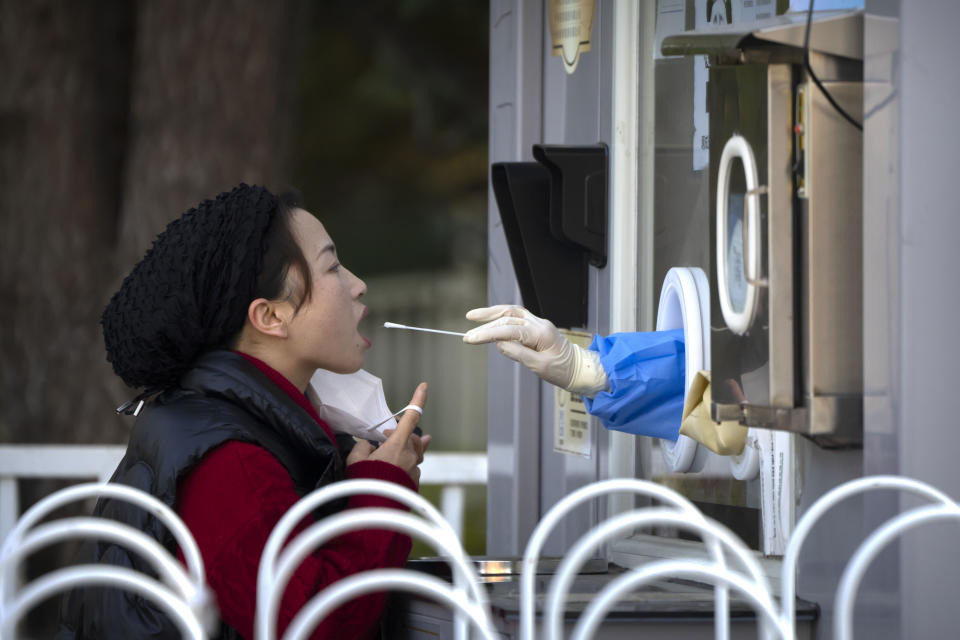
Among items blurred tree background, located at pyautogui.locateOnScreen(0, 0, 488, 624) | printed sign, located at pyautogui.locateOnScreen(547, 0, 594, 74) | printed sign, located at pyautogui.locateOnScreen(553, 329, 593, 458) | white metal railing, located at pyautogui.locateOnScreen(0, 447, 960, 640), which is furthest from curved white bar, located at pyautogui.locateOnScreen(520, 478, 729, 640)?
blurred tree background, located at pyautogui.locateOnScreen(0, 0, 488, 624)

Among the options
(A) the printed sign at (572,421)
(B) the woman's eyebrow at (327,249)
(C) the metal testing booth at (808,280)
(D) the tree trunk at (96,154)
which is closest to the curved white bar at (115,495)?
(C) the metal testing booth at (808,280)

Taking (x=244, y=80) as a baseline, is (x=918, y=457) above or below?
below

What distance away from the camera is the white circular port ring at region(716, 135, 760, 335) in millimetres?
2053

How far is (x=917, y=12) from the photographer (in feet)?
6.06

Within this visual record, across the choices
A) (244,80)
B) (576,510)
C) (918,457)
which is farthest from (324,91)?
(918,457)

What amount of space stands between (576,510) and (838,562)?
1.29m

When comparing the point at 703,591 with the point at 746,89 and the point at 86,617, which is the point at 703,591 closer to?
the point at 746,89

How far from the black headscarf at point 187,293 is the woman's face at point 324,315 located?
10 centimetres

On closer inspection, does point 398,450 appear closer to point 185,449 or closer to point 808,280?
point 185,449

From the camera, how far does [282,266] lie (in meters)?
2.31

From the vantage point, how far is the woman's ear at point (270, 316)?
229cm

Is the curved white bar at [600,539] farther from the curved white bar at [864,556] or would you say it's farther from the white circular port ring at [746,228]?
the white circular port ring at [746,228]

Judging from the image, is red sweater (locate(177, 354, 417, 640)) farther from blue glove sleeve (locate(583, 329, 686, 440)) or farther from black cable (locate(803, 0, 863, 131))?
black cable (locate(803, 0, 863, 131))

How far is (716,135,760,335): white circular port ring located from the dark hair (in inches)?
30.3
